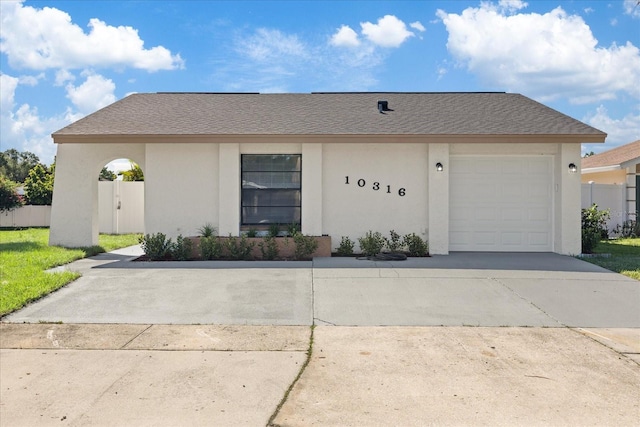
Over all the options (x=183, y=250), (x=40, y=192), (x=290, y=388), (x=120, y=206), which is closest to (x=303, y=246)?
(x=183, y=250)

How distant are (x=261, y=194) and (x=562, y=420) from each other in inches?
359

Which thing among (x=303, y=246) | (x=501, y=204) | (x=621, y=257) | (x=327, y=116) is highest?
(x=327, y=116)

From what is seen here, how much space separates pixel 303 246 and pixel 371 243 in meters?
1.56

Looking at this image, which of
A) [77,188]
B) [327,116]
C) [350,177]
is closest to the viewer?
[350,177]

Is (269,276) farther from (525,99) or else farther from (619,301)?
(525,99)

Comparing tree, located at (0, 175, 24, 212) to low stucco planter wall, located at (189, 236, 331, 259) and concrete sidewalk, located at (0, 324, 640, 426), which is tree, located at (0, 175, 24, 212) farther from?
concrete sidewalk, located at (0, 324, 640, 426)

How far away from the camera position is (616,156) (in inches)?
780

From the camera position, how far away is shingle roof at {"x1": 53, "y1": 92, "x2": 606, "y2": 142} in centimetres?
1154

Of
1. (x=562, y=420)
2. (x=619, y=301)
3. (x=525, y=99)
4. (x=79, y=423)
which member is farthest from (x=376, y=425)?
(x=525, y=99)

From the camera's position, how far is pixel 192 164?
11969 millimetres

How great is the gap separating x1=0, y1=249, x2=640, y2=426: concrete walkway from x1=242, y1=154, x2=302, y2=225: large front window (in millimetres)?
3047

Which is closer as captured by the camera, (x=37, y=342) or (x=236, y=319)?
(x=37, y=342)

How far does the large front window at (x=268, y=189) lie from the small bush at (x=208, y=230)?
78 centimetres

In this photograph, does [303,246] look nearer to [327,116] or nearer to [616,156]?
[327,116]
